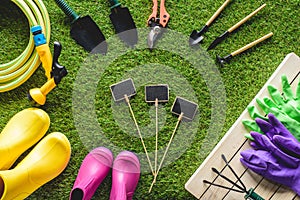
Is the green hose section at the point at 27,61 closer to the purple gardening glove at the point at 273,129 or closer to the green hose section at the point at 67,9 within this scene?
the green hose section at the point at 67,9

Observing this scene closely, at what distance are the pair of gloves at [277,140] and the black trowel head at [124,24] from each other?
65 centimetres

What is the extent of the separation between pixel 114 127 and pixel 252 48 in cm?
74

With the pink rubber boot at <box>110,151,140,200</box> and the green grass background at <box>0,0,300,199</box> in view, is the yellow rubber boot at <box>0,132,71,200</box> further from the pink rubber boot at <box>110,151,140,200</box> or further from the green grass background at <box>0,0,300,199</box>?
the pink rubber boot at <box>110,151,140,200</box>

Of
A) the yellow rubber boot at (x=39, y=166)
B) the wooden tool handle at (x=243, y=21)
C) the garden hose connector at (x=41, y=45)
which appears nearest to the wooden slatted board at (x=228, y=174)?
the wooden tool handle at (x=243, y=21)

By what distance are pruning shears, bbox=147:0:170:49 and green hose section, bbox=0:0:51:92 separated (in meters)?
0.46

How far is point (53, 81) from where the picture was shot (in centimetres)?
211

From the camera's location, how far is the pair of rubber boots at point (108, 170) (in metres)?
2.10

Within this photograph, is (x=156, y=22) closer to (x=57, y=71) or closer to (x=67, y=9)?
(x=67, y=9)

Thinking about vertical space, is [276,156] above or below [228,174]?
above

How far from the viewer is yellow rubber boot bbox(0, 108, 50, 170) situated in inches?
83.6

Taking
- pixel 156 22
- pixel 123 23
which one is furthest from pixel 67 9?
pixel 156 22

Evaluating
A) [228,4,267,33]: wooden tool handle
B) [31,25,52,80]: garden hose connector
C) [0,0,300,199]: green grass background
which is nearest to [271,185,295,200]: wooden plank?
[0,0,300,199]: green grass background

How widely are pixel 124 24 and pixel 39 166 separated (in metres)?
0.75

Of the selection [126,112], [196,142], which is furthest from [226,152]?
[126,112]
